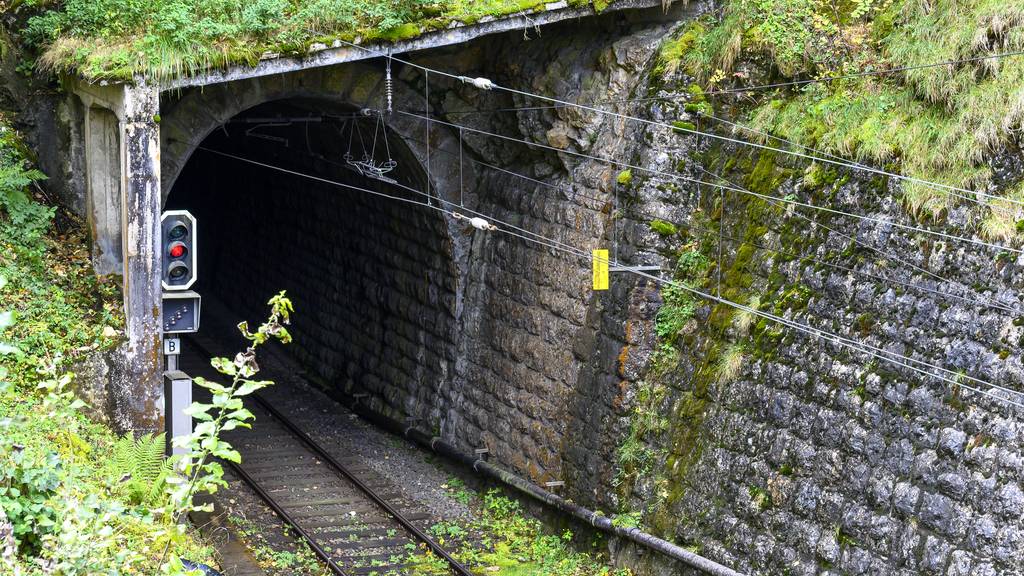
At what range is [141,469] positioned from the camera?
8.32m

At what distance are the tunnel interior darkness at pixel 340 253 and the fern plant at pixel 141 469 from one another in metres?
5.87

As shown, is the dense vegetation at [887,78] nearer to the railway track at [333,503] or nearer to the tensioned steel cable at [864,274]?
the tensioned steel cable at [864,274]

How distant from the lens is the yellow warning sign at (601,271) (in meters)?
11.2

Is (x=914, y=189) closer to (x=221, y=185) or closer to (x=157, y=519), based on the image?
(x=157, y=519)

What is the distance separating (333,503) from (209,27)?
220 inches

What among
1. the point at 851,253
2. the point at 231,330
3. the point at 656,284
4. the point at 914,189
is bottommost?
the point at 231,330

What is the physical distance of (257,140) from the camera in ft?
58.3

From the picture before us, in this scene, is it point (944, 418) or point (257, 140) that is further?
point (257, 140)

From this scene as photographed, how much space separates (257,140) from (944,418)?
41.2 feet

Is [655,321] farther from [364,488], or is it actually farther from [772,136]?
[364,488]

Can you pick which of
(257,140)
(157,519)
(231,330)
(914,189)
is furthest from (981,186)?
(231,330)

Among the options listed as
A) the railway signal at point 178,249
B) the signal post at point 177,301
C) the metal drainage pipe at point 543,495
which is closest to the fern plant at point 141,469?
the signal post at point 177,301

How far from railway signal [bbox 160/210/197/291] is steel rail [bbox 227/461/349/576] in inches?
126

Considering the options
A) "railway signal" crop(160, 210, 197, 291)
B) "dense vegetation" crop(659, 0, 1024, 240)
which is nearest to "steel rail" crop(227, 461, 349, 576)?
"railway signal" crop(160, 210, 197, 291)
